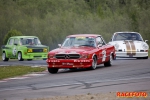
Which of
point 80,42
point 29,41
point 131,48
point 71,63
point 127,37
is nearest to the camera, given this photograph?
point 71,63

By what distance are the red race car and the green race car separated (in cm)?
1002

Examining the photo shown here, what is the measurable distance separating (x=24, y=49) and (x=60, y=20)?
34818mm

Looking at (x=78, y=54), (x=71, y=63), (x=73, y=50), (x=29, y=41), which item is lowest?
(x=71, y=63)

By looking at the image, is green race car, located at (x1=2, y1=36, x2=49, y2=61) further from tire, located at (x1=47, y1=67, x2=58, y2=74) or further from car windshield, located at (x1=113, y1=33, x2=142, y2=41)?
tire, located at (x1=47, y1=67, x2=58, y2=74)

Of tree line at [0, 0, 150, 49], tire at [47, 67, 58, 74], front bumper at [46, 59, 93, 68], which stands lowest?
tire at [47, 67, 58, 74]

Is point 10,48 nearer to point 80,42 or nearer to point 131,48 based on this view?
point 131,48

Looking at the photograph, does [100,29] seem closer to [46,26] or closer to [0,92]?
[46,26]

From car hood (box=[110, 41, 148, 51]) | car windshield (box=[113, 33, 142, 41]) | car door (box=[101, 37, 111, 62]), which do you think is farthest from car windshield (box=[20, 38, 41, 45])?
car door (box=[101, 37, 111, 62])

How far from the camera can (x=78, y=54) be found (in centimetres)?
1923

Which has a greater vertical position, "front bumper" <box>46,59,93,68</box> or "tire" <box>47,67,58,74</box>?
"front bumper" <box>46,59,93,68</box>

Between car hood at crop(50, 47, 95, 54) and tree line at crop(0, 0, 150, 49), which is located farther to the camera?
tree line at crop(0, 0, 150, 49)

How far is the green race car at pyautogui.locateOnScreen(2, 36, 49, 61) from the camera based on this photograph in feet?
101

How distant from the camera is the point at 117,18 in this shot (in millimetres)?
74125

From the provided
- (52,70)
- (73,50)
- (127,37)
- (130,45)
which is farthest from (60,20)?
(73,50)
